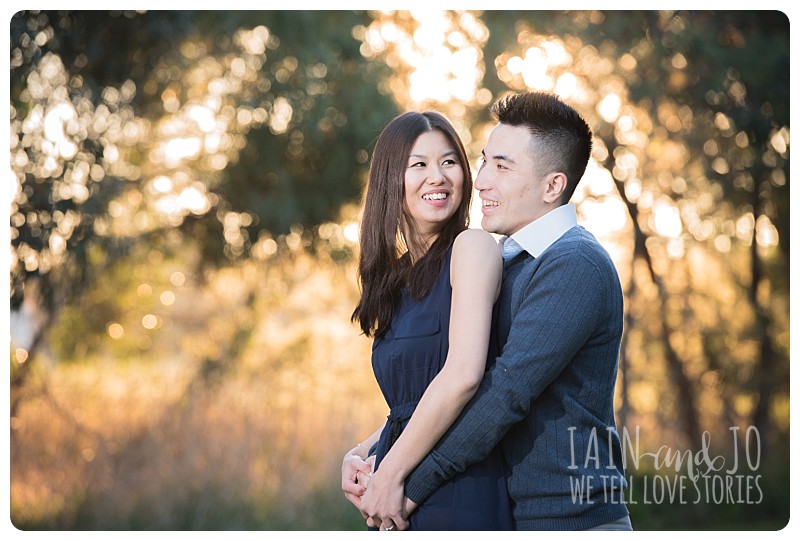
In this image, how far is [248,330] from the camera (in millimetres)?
8250

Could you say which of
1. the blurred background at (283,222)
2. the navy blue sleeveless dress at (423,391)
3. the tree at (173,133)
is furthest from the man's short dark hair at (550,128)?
the tree at (173,133)

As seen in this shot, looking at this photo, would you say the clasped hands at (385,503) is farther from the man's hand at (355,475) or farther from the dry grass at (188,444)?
the dry grass at (188,444)

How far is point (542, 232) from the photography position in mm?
2164

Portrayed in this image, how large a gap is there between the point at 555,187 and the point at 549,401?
0.56 meters

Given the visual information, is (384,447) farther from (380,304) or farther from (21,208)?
(21,208)

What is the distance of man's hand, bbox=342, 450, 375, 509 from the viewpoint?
2314 millimetres

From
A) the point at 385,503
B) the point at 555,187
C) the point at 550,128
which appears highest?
the point at 550,128

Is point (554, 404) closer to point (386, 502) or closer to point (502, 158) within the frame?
point (386, 502)

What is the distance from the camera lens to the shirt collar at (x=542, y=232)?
2152 millimetres

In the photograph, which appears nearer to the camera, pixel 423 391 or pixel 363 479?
pixel 423 391

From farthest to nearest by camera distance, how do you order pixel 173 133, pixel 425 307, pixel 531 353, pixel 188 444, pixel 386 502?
1. pixel 173 133
2. pixel 188 444
3. pixel 425 307
4. pixel 386 502
5. pixel 531 353

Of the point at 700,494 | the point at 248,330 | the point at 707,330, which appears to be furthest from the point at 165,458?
the point at 707,330

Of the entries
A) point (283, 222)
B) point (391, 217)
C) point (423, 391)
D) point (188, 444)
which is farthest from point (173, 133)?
point (423, 391)

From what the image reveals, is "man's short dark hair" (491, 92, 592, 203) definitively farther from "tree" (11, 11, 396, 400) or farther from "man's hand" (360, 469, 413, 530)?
"tree" (11, 11, 396, 400)
